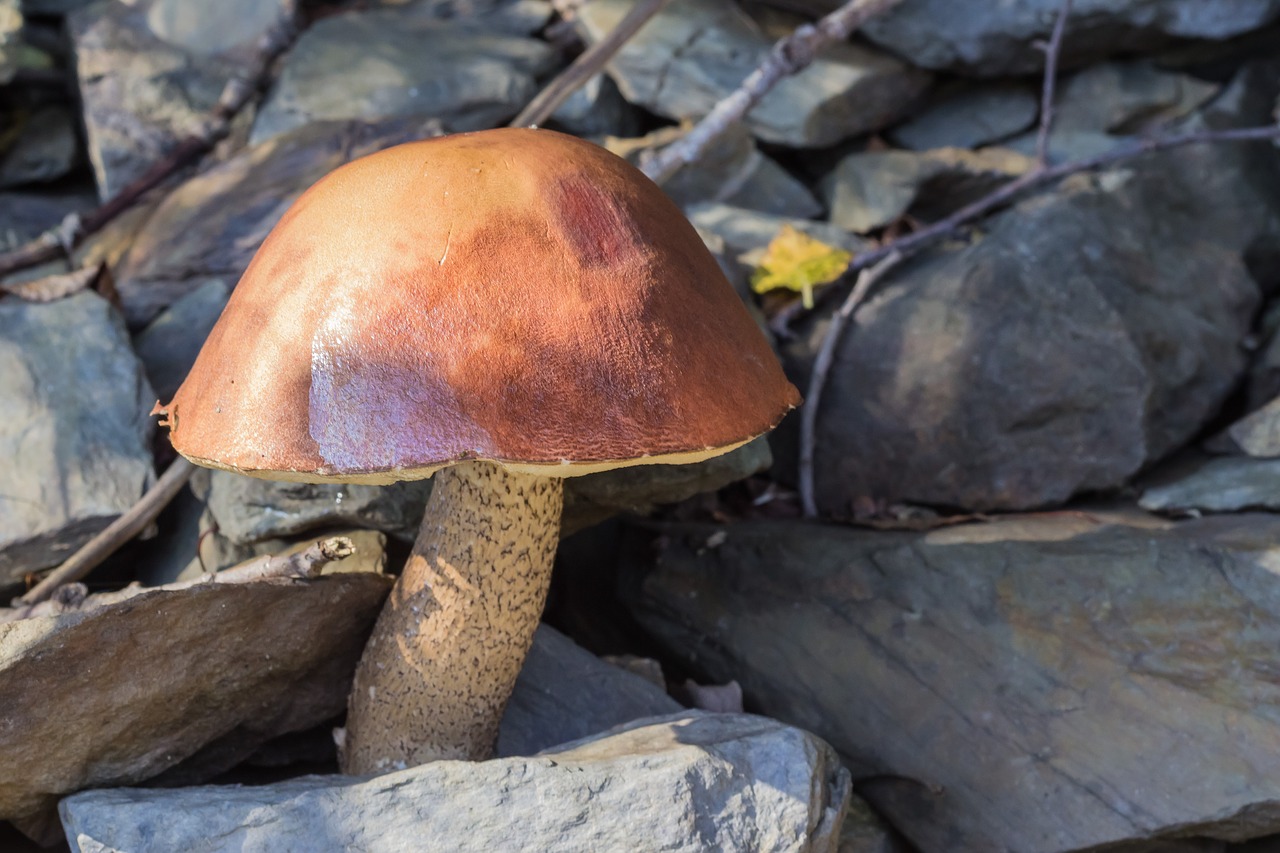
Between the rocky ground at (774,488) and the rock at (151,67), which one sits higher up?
the rock at (151,67)

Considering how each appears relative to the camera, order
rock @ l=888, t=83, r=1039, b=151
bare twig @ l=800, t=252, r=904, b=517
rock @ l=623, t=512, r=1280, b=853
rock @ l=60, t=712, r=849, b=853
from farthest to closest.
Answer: rock @ l=888, t=83, r=1039, b=151, bare twig @ l=800, t=252, r=904, b=517, rock @ l=623, t=512, r=1280, b=853, rock @ l=60, t=712, r=849, b=853

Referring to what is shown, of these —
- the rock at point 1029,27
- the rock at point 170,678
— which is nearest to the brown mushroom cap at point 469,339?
the rock at point 170,678

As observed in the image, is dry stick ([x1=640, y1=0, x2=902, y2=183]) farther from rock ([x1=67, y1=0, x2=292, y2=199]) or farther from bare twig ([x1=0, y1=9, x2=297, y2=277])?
rock ([x1=67, y1=0, x2=292, y2=199])

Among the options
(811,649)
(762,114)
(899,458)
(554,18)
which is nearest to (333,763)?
(811,649)

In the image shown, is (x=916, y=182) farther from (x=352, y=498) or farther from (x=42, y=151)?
(x=42, y=151)

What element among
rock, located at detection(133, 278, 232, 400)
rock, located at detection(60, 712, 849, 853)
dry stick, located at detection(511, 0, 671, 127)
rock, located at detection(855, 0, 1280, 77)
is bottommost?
rock, located at detection(60, 712, 849, 853)

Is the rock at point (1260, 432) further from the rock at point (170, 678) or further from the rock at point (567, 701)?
the rock at point (170, 678)

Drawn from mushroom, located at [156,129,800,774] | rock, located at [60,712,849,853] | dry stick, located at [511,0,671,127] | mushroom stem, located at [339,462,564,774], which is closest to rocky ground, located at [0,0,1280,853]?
rock, located at [60,712,849,853]
